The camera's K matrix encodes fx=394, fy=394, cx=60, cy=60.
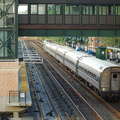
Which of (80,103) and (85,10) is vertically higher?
(85,10)

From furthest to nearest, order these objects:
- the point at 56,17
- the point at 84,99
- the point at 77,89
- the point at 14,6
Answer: the point at 77,89
the point at 56,17
the point at 84,99
the point at 14,6

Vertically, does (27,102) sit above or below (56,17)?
below

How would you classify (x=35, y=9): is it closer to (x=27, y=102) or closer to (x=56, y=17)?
A: (x=56, y=17)

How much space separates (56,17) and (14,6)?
17.0ft

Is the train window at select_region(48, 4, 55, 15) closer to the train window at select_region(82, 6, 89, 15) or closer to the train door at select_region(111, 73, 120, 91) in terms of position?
the train window at select_region(82, 6, 89, 15)

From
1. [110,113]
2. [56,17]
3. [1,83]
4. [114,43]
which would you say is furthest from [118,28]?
[114,43]

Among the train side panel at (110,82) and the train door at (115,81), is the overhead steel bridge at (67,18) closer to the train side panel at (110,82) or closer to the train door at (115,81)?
the train side panel at (110,82)

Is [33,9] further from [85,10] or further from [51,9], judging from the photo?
[85,10]

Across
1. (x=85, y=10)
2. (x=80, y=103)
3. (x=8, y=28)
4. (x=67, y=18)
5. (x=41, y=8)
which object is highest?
(x=41, y=8)

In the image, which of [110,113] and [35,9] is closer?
[110,113]

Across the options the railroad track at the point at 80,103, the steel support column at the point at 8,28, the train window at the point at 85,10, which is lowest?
the railroad track at the point at 80,103

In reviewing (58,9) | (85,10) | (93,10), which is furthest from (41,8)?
(93,10)

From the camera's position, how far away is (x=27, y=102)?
23.5m

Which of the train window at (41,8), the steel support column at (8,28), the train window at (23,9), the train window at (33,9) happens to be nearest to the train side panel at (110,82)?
the steel support column at (8,28)
